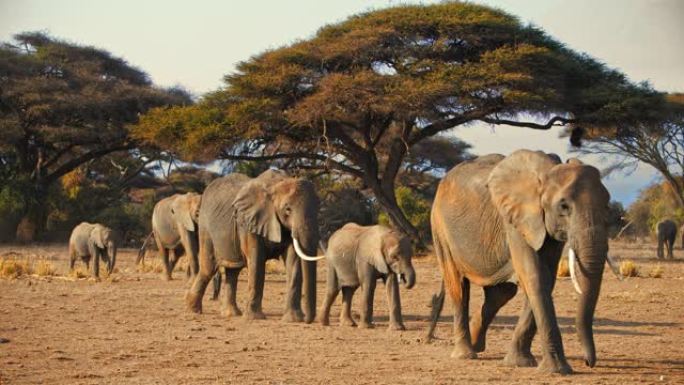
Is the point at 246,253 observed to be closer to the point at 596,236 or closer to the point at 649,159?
the point at 596,236

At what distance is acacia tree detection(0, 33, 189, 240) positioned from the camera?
36.5 meters

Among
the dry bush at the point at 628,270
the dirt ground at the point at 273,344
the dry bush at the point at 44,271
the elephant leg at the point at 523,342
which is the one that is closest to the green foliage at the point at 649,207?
the dry bush at the point at 628,270

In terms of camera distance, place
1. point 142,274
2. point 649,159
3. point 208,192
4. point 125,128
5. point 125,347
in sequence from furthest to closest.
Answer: point 649,159, point 125,128, point 142,274, point 208,192, point 125,347

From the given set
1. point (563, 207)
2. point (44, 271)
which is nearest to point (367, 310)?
point (563, 207)

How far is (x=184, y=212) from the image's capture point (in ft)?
65.8

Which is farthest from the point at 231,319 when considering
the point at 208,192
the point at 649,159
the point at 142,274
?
the point at 649,159

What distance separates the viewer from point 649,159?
40.5 m

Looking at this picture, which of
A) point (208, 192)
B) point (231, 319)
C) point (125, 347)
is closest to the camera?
point (125, 347)

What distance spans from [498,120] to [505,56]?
277 cm

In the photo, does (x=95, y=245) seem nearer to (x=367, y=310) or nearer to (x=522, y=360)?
(x=367, y=310)

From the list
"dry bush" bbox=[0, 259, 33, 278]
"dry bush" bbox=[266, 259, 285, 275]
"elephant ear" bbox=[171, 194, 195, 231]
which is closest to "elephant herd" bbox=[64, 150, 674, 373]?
"elephant ear" bbox=[171, 194, 195, 231]

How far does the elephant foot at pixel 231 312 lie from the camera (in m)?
15.1

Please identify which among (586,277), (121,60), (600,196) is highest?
(121,60)

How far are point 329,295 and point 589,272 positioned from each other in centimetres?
654
